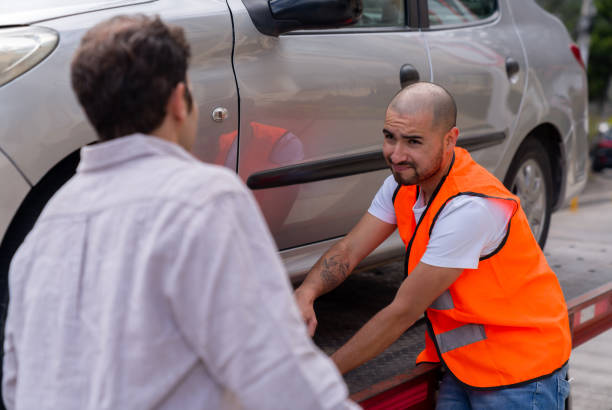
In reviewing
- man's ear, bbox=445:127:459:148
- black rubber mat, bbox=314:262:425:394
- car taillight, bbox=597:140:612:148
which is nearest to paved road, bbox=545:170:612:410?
black rubber mat, bbox=314:262:425:394

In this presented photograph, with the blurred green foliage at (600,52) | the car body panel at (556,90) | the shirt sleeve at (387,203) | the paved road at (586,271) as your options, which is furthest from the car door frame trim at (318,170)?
the blurred green foliage at (600,52)

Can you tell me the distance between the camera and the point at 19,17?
83.9 inches

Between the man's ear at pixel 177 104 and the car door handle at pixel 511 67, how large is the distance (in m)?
2.70

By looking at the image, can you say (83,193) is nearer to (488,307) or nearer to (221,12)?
(488,307)

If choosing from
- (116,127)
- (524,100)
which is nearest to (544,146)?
(524,100)

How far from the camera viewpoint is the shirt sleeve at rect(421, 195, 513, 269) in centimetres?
204

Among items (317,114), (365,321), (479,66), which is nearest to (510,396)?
(317,114)

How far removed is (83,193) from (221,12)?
1505mm

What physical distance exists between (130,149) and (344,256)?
1.51 meters

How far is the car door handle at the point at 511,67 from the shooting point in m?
3.55

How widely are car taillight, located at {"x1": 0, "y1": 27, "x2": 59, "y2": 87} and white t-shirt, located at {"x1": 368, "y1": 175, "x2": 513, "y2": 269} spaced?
1.13 m

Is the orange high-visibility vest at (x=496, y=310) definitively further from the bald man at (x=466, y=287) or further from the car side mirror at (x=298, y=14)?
the car side mirror at (x=298, y=14)

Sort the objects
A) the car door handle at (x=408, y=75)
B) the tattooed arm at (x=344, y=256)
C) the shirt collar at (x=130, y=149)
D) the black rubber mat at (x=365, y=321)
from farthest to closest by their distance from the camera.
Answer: the car door handle at (x=408, y=75)
the black rubber mat at (x=365, y=321)
the tattooed arm at (x=344, y=256)
the shirt collar at (x=130, y=149)

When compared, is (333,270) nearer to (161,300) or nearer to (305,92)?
(305,92)
